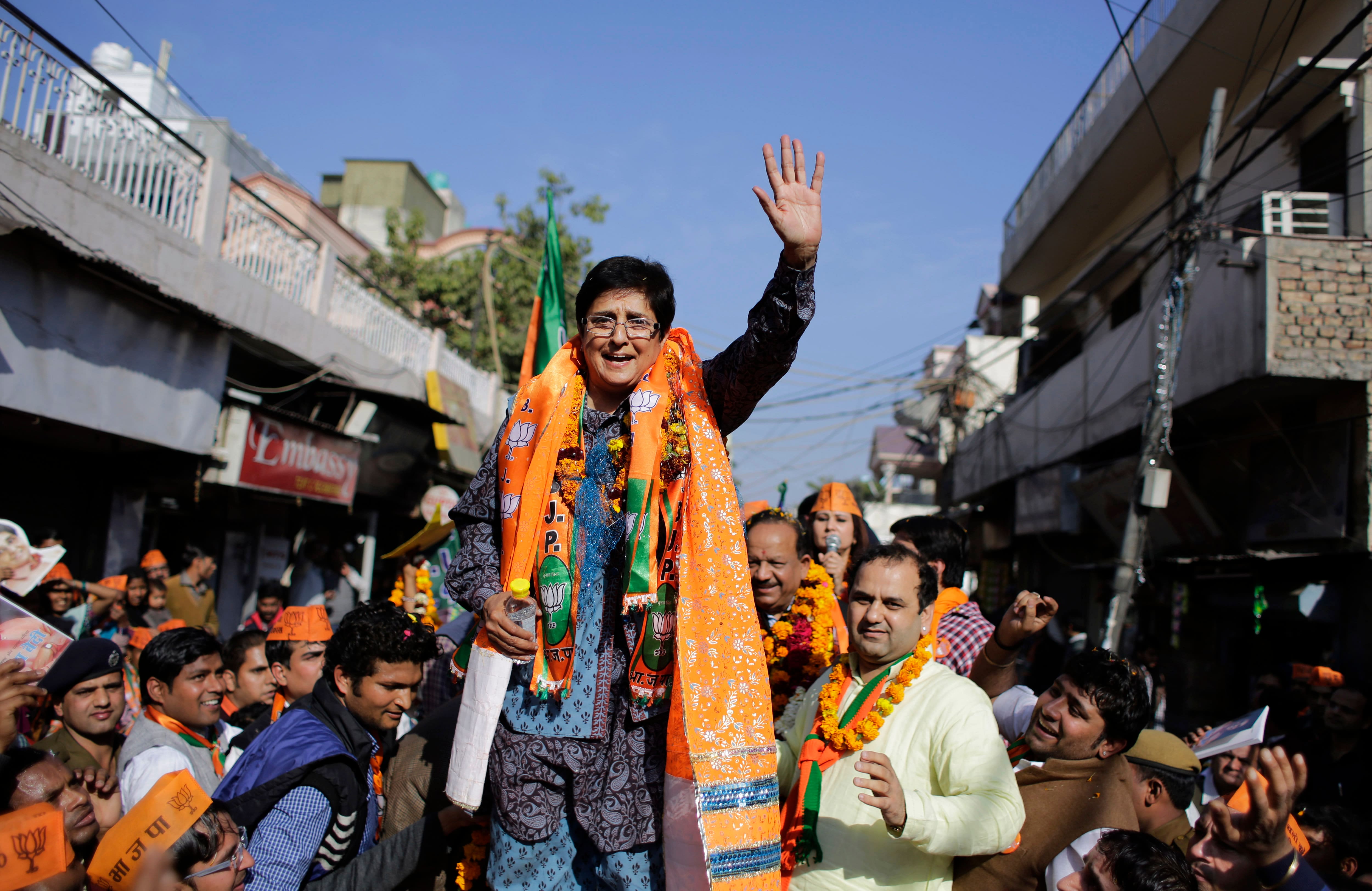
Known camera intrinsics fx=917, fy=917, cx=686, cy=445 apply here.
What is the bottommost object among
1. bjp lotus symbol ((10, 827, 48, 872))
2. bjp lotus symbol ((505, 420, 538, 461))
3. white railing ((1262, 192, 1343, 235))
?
bjp lotus symbol ((10, 827, 48, 872))

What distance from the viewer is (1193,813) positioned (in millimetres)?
3988

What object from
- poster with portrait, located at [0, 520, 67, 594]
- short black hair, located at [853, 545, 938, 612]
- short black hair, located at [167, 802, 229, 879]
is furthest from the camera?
poster with portrait, located at [0, 520, 67, 594]

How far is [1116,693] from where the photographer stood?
288 centimetres

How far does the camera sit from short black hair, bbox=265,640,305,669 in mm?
3865

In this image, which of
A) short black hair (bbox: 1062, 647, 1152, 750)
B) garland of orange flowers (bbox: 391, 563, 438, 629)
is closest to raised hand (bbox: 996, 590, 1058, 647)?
short black hair (bbox: 1062, 647, 1152, 750)

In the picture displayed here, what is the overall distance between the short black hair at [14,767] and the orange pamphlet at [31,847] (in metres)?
0.58

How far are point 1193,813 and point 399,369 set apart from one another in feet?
37.0

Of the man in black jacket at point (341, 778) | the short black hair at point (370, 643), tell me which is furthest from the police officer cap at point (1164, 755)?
the short black hair at point (370, 643)

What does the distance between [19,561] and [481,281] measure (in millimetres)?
14550

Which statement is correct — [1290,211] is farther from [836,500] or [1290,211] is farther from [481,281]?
[481,281]

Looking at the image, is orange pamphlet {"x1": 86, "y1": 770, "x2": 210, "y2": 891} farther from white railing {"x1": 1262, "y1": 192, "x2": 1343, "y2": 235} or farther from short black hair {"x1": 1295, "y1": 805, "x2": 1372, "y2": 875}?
white railing {"x1": 1262, "y1": 192, "x2": 1343, "y2": 235}

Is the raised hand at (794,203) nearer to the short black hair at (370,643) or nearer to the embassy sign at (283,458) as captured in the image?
the short black hair at (370,643)

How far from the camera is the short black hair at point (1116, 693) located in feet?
9.39

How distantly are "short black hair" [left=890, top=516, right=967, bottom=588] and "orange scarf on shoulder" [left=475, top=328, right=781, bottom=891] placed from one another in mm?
1947
